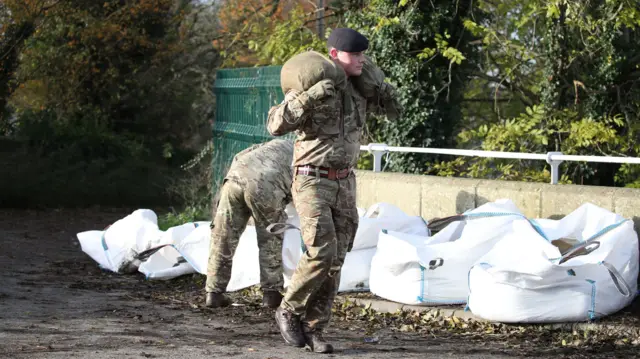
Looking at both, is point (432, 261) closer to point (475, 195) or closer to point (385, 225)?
point (385, 225)

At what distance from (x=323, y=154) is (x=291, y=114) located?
1.01 ft

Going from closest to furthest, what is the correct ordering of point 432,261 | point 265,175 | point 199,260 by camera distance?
point 432,261
point 265,175
point 199,260

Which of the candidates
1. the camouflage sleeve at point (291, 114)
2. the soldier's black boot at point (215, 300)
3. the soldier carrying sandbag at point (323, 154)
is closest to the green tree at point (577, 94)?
the soldier's black boot at point (215, 300)

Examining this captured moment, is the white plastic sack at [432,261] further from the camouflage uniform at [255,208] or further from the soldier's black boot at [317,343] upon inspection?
the soldier's black boot at [317,343]

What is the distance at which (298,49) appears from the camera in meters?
14.1

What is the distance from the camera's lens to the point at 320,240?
536 centimetres

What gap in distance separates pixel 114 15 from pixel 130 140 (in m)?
2.43

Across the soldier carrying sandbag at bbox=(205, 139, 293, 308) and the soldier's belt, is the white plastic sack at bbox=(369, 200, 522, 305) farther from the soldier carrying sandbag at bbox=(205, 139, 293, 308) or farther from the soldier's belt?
the soldier's belt

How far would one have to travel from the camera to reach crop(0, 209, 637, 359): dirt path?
5.54 metres

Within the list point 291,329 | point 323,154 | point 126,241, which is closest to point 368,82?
point 323,154

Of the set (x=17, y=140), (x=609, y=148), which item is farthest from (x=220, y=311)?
(x=17, y=140)

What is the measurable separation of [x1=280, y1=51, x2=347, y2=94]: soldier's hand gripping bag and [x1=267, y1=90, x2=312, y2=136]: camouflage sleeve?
3.2 inches

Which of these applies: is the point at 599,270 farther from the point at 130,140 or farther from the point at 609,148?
the point at 130,140

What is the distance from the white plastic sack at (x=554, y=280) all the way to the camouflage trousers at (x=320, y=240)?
106 centimetres
